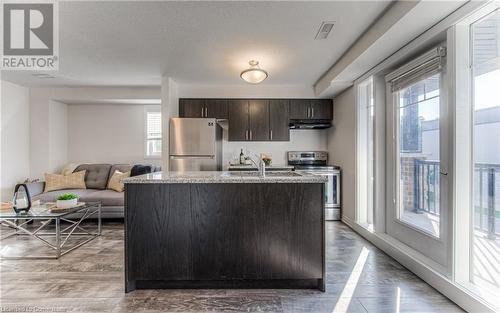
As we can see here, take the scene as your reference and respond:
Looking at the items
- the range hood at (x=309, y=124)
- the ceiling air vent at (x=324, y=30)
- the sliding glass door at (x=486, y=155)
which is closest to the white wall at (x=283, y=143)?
the range hood at (x=309, y=124)

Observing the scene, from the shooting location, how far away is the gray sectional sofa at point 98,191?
13.8 ft

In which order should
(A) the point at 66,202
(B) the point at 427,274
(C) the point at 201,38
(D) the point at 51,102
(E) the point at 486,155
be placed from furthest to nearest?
(D) the point at 51,102 < (A) the point at 66,202 < (C) the point at 201,38 < (B) the point at 427,274 < (E) the point at 486,155

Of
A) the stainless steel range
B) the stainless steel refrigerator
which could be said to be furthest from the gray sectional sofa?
the stainless steel range

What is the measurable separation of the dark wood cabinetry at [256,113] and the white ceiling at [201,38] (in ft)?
1.91

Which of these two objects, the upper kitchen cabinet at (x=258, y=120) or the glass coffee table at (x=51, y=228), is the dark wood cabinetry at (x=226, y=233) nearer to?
the glass coffee table at (x=51, y=228)

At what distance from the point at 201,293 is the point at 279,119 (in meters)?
3.35

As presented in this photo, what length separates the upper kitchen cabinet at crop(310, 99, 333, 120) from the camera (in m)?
4.87

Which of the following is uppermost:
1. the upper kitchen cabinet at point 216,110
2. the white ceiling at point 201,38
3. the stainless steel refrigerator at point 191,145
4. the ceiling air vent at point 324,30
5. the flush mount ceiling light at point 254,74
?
the white ceiling at point 201,38

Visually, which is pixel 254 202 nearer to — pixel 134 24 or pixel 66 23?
pixel 134 24

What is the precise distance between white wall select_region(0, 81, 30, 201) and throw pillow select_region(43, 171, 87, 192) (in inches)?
26.0

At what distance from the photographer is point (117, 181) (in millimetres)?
4613

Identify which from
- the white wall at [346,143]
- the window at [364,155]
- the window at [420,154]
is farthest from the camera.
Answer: the white wall at [346,143]

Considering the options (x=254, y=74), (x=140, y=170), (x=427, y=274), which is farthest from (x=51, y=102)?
(x=427, y=274)

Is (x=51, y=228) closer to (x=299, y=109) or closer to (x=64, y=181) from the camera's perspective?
(x=64, y=181)
